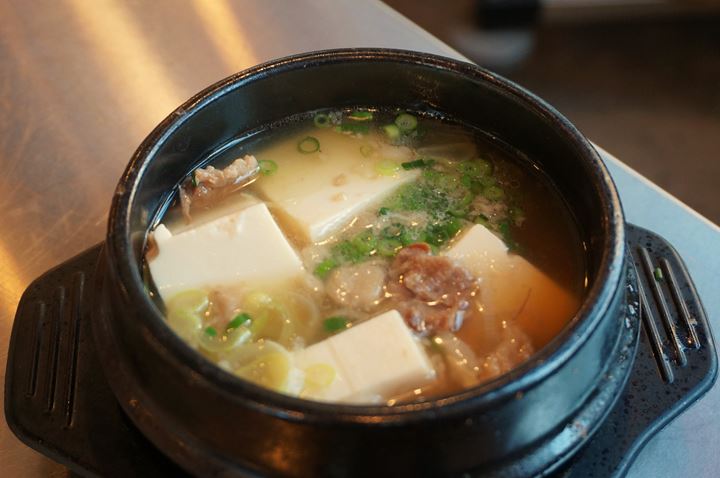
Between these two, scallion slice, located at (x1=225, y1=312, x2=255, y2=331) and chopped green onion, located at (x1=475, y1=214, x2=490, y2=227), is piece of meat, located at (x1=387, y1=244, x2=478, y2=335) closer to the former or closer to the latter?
chopped green onion, located at (x1=475, y1=214, x2=490, y2=227)

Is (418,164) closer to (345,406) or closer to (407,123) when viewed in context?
(407,123)

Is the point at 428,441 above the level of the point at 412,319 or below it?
above

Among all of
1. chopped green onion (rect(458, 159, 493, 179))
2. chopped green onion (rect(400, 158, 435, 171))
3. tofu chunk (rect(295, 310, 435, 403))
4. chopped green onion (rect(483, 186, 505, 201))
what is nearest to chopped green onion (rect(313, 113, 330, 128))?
chopped green onion (rect(400, 158, 435, 171))

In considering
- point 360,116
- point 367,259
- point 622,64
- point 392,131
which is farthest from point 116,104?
point 622,64

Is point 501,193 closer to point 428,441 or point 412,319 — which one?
point 412,319

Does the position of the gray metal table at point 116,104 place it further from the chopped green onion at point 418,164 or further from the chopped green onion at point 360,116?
the chopped green onion at point 360,116

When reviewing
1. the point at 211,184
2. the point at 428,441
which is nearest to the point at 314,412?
the point at 428,441

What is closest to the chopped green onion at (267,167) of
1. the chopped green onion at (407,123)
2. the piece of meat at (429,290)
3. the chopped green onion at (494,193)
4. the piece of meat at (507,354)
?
the chopped green onion at (407,123)
